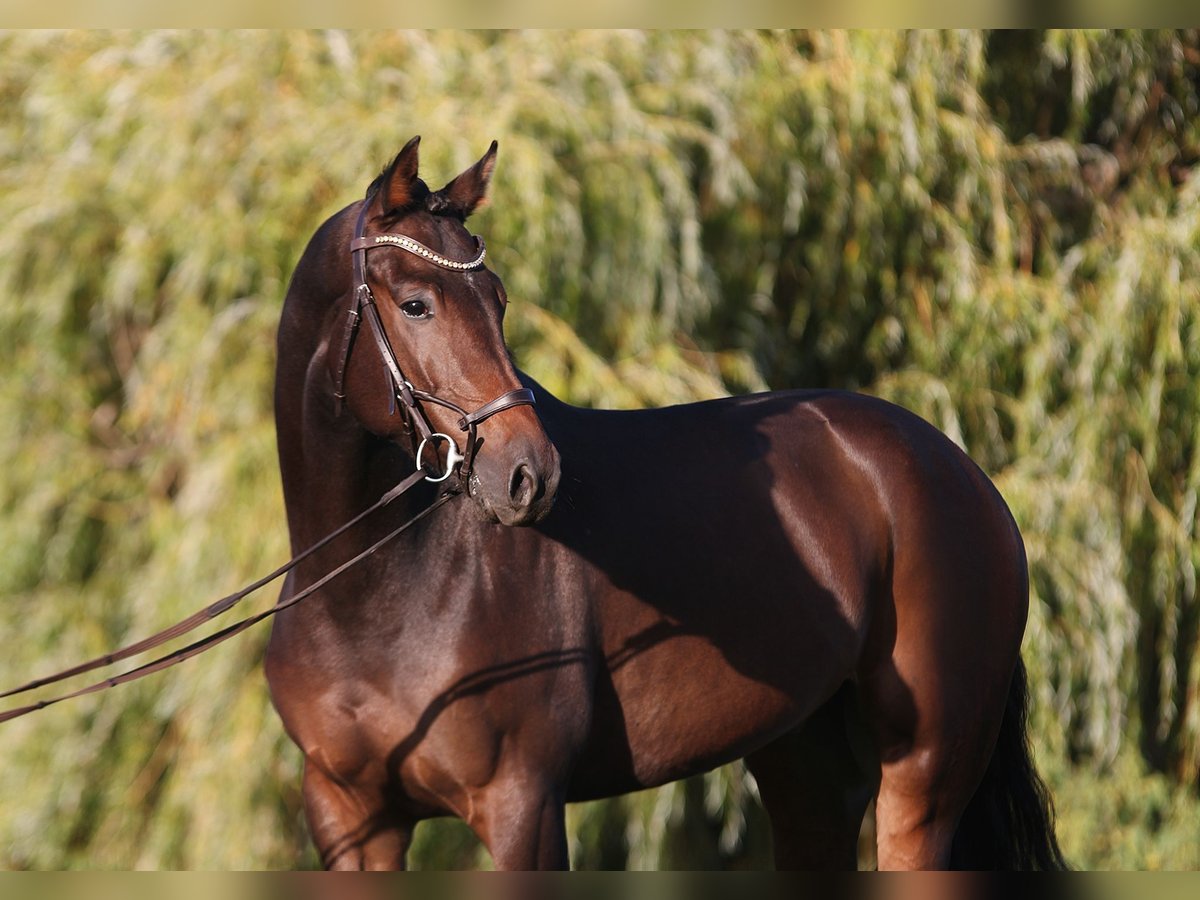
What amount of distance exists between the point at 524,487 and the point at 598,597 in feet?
1.74

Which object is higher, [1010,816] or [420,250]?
[420,250]

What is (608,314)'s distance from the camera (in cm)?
492

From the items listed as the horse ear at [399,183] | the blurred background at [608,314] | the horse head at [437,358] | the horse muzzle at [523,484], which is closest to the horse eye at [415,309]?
the horse head at [437,358]

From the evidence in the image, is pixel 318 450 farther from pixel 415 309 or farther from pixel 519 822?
pixel 519 822

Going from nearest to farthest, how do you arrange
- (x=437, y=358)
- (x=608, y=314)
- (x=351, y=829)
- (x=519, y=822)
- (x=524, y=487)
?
(x=524, y=487), (x=437, y=358), (x=519, y=822), (x=351, y=829), (x=608, y=314)

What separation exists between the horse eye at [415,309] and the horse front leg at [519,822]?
873 mm

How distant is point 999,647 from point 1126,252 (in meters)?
2.79

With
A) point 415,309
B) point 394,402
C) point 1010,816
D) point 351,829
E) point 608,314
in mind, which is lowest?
point 1010,816

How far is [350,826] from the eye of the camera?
2.59m

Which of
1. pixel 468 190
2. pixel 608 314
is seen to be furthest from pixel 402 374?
pixel 608 314

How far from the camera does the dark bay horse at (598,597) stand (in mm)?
2402

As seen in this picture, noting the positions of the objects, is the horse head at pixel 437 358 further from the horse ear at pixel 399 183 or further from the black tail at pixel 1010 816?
the black tail at pixel 1010 816

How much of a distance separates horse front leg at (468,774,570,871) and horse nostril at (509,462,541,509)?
0.58 meters

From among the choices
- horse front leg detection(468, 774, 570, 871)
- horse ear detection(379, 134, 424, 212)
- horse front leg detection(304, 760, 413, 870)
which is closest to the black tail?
horse front leg detection(468, 774, 570, 871)
